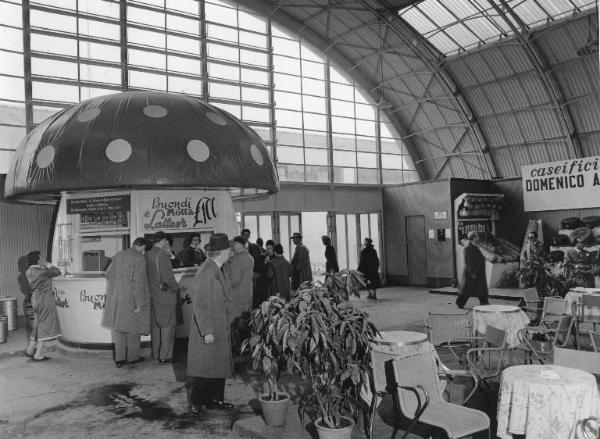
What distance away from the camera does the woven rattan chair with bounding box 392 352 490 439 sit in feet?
13.7

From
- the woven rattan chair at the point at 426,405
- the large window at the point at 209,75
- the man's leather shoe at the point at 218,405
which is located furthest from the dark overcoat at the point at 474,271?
the large window at the point at 209,75

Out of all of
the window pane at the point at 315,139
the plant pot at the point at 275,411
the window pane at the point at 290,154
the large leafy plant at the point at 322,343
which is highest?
the window pane at the point at 315,139

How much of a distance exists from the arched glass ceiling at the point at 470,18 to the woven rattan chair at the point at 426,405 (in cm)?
1783

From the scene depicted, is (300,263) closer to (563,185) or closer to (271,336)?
(271,336)

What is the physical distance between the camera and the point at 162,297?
8.64 m

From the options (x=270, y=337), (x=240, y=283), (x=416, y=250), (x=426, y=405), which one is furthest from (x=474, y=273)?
(x=416, y=250)

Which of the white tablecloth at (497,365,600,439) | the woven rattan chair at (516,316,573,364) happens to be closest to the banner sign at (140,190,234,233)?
the woven rattan chair at (516,316,573,364)

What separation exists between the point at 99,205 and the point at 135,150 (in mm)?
1388

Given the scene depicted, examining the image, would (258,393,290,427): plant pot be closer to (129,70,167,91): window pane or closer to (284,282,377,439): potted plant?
(284,282,377,439): potted plant

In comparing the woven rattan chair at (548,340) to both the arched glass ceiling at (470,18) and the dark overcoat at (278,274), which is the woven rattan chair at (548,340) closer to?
the dark overcoat at (278,274)

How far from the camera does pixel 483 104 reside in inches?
927

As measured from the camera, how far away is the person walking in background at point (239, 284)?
328 inches

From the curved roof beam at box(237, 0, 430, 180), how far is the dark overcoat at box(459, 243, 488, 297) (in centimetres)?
1258

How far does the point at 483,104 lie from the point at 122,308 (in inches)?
761
